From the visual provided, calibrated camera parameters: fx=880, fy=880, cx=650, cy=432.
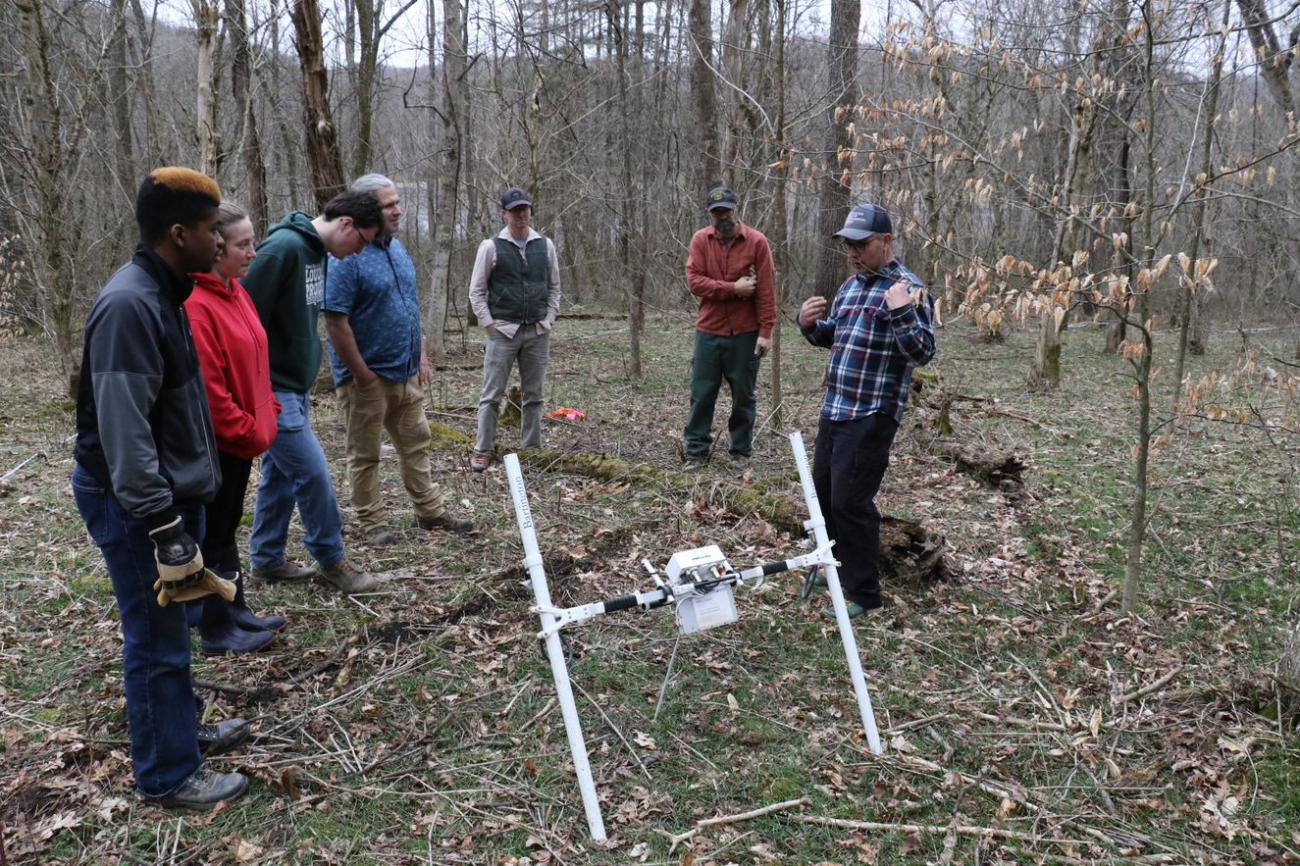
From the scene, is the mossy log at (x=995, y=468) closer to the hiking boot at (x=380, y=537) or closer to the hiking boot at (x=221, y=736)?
the hiking boot at (x=380, y=537)

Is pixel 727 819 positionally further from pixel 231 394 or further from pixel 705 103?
pixel 705 103

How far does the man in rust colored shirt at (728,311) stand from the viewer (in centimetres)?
694

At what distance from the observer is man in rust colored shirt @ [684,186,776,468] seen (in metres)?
6.94

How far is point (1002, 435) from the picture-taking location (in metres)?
8.71

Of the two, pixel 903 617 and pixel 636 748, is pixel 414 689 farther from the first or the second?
pixel 903 617

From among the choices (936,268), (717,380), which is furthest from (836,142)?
(717,380)

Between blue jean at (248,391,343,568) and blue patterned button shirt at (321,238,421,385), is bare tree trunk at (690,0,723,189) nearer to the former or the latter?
blue patterned button shirt at (321,238,421,385)

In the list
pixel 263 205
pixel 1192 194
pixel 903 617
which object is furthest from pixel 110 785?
pixel 263 205

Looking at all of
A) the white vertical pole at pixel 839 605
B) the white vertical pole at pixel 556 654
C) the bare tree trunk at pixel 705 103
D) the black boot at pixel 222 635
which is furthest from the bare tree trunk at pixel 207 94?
the white vertical pole at pixel 839 605

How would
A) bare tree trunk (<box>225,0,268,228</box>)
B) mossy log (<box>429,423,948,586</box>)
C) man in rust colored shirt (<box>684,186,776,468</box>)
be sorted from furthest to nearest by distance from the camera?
1. bare tree trunk (<box>225,0,268,228</box>)
2. man in rust colored shirt (<box>684,186,776,468</box>)
3. mossy log (<box>429,423,948,586</box>)

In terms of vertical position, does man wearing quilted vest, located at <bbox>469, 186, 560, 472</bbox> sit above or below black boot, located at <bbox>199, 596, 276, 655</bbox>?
above

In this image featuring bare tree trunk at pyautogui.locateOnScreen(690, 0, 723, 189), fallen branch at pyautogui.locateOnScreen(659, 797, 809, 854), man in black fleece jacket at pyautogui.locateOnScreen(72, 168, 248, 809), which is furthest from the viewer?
bare tree trunk at pyautogui.locateOnScreen(690, 0, 723, 189)

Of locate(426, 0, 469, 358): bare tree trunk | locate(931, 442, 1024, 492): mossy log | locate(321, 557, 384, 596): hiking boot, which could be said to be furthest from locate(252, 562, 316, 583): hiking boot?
locate(426, 0, 469, 358): bare tree trunk

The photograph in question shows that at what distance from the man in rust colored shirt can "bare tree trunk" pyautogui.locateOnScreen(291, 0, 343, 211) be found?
3552 millimetres
